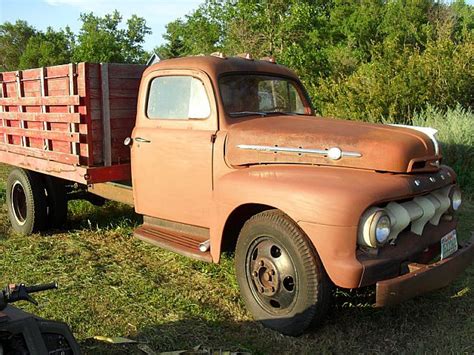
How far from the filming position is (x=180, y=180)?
4.33 m

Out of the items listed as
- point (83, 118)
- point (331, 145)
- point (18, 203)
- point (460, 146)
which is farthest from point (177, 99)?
point (460, 146)

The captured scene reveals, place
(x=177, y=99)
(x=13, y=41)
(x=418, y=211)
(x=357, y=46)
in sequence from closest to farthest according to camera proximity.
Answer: (x=418, y=211) < (x=177, y=99) < (x=357, y=46) < (x=13, y=41)

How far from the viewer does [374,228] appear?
3.08 meters

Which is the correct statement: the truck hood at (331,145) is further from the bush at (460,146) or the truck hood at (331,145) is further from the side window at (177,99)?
the bush at (460,146)

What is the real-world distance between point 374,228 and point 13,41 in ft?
169

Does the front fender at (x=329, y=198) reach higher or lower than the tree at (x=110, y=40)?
lower

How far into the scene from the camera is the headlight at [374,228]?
10.1ft

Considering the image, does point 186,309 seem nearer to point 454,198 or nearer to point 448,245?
point 448,245

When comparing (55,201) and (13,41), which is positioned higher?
(13,41)

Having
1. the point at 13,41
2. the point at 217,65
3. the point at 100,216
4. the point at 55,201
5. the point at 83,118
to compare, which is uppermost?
the point at 13,41

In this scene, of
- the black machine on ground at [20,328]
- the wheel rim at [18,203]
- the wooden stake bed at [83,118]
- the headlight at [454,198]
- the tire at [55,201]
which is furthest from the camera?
the wheel rim at [18,203]

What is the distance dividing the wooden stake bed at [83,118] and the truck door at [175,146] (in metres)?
0.41

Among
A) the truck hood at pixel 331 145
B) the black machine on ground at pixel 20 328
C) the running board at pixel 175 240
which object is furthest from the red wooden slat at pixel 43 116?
the black machine on ground at pixel 20 328

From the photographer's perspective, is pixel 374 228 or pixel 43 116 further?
pixel 43 116
